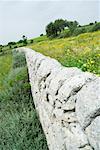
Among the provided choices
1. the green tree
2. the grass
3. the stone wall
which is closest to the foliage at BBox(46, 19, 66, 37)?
the green tree

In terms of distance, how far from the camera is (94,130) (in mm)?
2121

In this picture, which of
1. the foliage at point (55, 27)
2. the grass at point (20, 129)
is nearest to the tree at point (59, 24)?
the foliage at point (55, 27)

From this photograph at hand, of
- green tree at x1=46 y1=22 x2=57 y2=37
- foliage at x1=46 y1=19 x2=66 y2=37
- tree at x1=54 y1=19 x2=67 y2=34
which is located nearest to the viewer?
green tree at x1=46 y1=22 x2=57 y2=37

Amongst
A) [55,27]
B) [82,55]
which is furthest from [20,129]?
[55,27]

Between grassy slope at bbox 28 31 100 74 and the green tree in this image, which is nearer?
grassy slope at bbox 28 31 100 74

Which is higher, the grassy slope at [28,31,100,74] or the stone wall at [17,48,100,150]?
the stone wall at [17,48,100,150]

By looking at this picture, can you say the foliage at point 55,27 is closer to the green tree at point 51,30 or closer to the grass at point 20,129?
the green tree at point 51,30

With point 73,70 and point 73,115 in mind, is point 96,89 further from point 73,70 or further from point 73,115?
point 73,70

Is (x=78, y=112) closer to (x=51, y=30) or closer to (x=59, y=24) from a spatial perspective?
(x=51, y=30)

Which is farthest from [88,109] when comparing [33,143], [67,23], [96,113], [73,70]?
[67,23]

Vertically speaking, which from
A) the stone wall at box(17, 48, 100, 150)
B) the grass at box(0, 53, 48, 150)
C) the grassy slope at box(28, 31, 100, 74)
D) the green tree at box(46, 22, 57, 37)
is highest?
the stone wall at box(17, 48, 100, 150)

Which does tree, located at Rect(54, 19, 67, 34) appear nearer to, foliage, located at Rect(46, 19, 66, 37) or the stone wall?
foliage, located at Rect(46, 19, 66, 37)

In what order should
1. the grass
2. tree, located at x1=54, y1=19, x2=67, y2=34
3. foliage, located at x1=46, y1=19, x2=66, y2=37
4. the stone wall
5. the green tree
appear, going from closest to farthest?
the stone wall, the grass, the green tree, foliage, located at x1=46, y1=19, x2=66, y2=37, tree, located at x1=54, y1=19, x2=67, y2=34

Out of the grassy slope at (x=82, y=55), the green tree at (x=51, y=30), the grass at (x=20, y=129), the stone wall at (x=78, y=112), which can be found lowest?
the green tree at (x=51, y=30)
